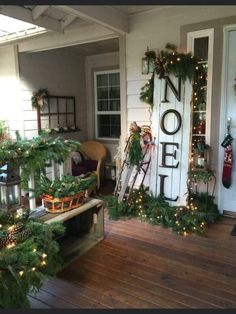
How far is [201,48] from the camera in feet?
10.4

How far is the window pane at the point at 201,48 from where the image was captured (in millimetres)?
3131

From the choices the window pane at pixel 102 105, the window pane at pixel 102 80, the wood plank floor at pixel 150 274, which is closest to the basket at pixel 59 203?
the wood plank floor at pixel 150 274

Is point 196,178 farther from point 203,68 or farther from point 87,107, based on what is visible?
point 87,107

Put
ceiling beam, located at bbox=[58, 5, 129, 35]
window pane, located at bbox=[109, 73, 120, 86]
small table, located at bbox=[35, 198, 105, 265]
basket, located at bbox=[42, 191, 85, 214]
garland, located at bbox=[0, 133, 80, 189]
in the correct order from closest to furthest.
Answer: ceiling beam, located at bbox=[58, 5, 129, 35]
garland, located at bbox=[0, 133, 80, 189]
basket, located at bbox=[42, 191, 85, 214]
small table, located at bbox=[35, 198, 105, 265]
window pane, located at bbox=[109, 73, 120, 86]

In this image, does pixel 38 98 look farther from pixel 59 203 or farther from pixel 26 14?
pixel 26 14

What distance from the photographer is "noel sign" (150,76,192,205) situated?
3.14 m

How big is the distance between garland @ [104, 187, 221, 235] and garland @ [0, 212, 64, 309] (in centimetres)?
143

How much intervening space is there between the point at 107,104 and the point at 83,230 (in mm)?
3165

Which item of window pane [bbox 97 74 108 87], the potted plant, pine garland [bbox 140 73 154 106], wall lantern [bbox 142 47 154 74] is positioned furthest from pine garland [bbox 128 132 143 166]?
window pane [bbox 97 74 108 87]

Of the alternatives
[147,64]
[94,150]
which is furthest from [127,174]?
[94,150]

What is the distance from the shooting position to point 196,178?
10.2 ft

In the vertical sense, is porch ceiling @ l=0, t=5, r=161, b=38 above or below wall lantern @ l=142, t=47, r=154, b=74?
below

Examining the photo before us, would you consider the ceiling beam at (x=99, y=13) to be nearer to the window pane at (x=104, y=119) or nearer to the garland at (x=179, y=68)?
the garland at (x=179, y=68)

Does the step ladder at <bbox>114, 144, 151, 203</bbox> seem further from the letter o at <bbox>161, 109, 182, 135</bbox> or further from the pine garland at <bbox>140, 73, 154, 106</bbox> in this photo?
the pine garland at <bbox>140, 73, 154, 106</bbox>
